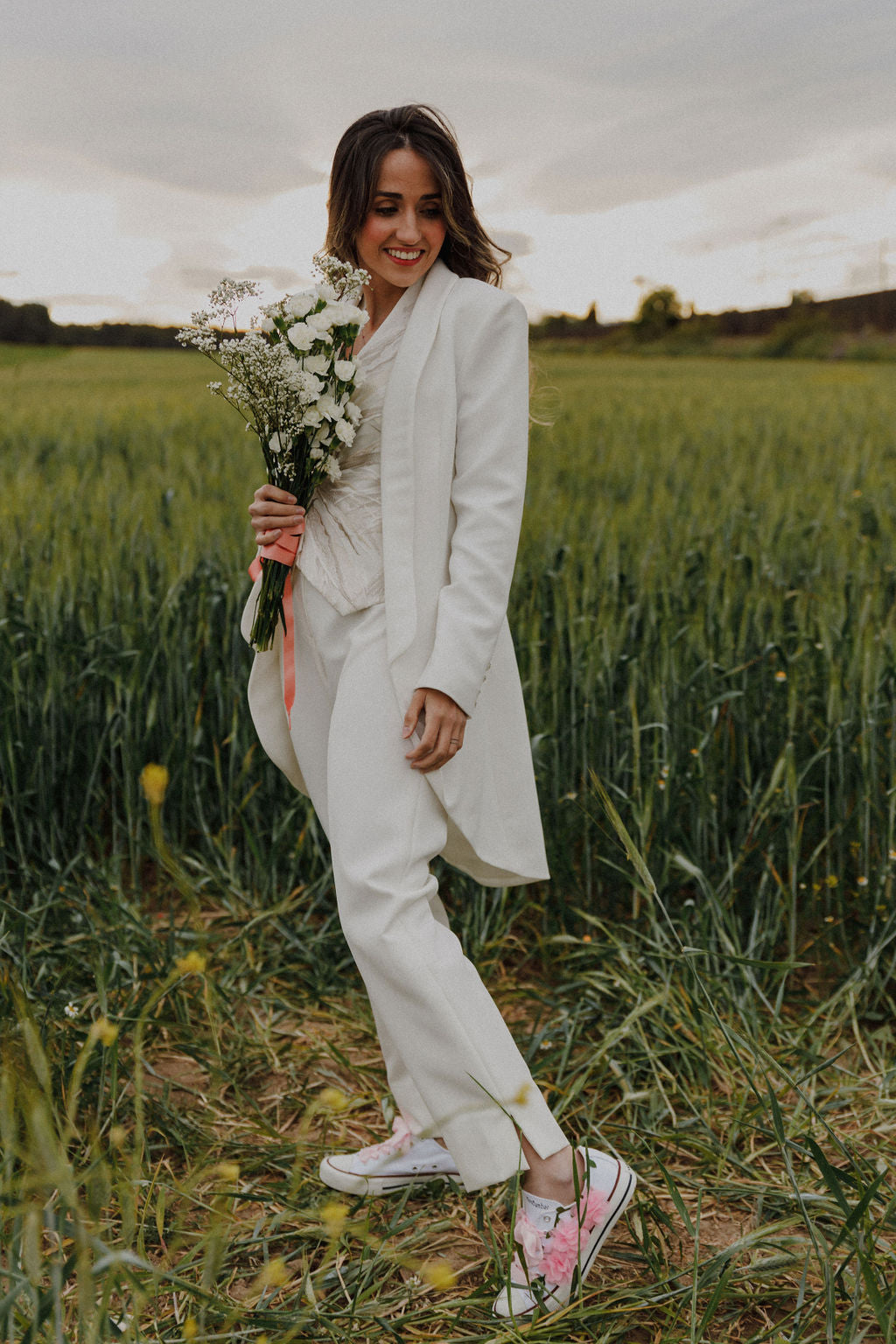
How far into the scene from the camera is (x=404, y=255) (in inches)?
57.8

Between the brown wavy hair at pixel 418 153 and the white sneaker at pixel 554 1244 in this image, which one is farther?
the brown wavy hair at pixel 418 153

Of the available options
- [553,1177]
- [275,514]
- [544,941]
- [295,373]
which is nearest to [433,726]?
[275,514]

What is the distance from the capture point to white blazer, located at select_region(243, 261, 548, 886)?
4.50ft

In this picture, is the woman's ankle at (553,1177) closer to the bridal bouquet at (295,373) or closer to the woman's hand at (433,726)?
the woman's hand at (433,726)

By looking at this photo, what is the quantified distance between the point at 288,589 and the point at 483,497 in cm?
32

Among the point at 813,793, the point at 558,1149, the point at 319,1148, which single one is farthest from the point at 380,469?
the point at 813,793

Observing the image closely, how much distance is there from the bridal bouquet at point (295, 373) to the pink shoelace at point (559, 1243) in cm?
91

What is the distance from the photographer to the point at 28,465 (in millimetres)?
4457

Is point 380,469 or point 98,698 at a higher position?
point 380,469

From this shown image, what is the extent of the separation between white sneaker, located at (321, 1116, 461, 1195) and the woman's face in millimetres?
1318

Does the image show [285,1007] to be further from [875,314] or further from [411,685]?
[875,314]

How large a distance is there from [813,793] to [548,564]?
87cm

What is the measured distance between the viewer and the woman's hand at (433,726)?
1.35 m

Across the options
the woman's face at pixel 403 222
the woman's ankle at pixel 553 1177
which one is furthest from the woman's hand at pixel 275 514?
the woman's ankle at pixel 553 1177
